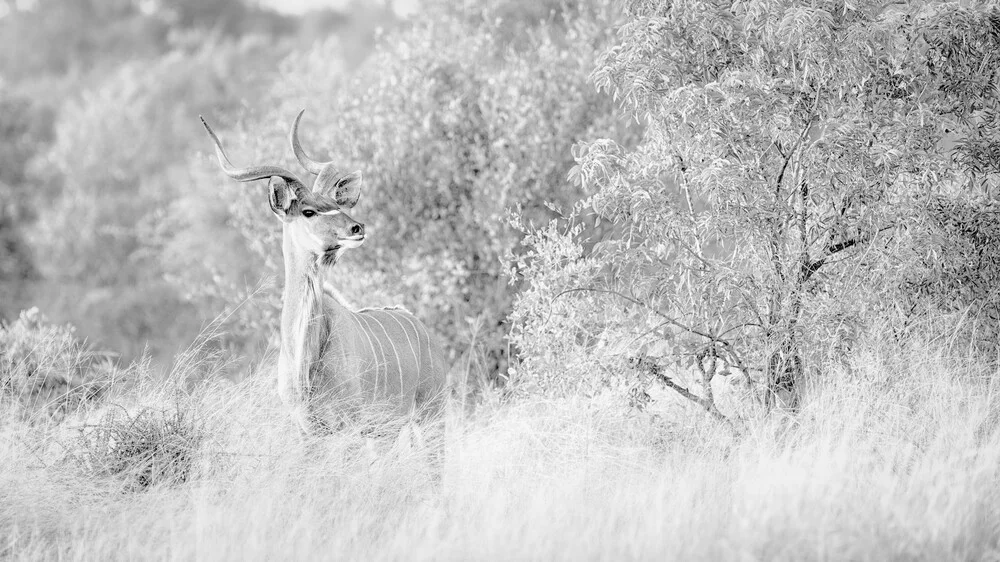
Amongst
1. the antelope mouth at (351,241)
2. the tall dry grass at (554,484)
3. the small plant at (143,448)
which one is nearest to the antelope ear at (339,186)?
the antelope mouth at (351,241)

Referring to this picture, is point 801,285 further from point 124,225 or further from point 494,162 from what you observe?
point 124,225

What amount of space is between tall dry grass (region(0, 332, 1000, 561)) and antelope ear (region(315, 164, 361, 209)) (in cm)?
117

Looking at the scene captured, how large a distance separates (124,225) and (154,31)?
22.4 meters

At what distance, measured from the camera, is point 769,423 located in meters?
6.12

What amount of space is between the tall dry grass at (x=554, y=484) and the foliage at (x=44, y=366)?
0.34 meters

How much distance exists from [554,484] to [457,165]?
4.65m

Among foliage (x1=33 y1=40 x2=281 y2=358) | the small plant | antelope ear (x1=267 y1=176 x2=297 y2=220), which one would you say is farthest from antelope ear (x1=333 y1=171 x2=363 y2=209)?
foliage (x1=33 y1=40 x2=281 y2=358)

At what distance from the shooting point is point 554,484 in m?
5.56

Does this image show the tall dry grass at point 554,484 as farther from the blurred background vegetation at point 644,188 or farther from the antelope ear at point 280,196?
the antelope ear at point 280,196

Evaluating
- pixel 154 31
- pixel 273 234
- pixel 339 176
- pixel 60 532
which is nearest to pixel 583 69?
pixel 273 234

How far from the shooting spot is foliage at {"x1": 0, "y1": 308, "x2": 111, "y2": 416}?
21.2 feet

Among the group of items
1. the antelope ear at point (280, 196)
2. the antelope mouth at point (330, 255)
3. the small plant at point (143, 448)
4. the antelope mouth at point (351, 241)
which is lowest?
the small plant at point (143, 448)

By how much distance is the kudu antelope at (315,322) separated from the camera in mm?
5926

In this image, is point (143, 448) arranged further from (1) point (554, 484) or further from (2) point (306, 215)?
(1) point (554, 484)
